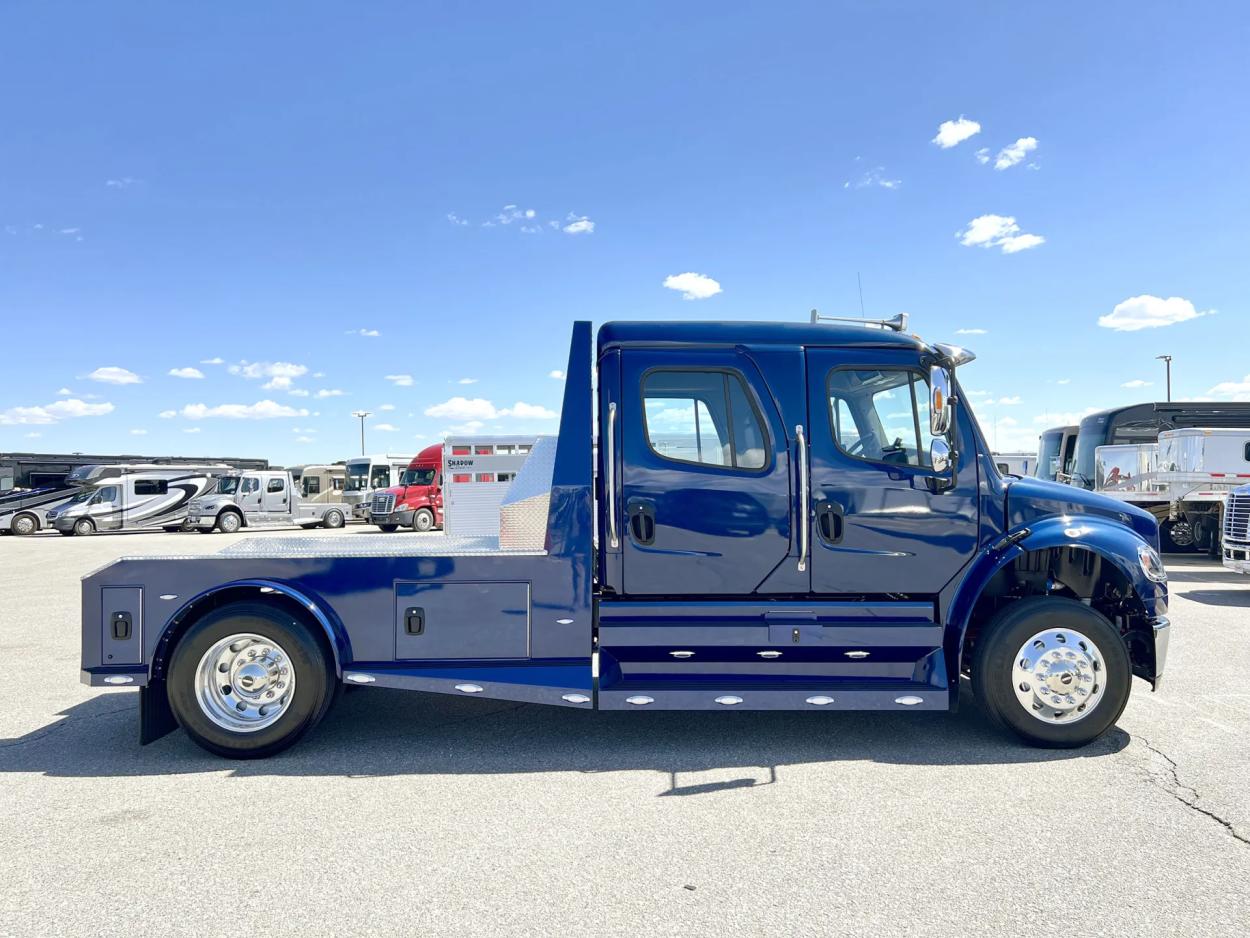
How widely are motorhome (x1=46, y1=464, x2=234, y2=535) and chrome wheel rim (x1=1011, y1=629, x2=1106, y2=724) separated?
30532 mm

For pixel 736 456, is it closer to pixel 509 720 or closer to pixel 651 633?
pixel 651 633

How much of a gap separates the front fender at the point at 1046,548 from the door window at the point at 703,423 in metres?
1.44

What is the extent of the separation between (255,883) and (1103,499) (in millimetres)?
5019

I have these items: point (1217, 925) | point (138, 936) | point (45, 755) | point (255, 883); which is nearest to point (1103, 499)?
point (1217, 925)

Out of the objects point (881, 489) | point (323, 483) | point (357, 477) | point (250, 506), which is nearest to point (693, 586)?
point (881, 489)

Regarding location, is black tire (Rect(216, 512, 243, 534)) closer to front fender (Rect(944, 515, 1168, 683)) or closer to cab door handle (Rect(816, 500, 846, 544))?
cab door handle (Rect(816, 500, 846, 544))

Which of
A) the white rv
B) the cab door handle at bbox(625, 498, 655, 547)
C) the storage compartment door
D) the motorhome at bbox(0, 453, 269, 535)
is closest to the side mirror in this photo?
the cab door handle at bbox(625, 498, 655, 547)

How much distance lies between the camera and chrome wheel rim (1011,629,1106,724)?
15.3ft

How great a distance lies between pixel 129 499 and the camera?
28.1 m

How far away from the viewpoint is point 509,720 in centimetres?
531

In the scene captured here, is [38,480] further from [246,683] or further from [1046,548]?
[1046,548]

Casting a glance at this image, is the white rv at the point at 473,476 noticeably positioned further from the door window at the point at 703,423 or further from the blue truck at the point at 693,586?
the door window at the point at 703,423

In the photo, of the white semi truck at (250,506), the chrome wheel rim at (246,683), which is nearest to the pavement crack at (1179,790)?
the chrome wheel rim at (246,683)

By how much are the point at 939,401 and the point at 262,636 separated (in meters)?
4.07
